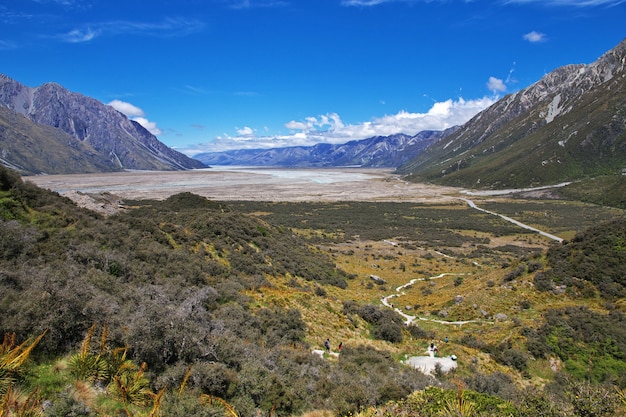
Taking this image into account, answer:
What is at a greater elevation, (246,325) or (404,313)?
(246,325)

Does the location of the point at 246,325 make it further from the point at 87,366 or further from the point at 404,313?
the point at 404,313

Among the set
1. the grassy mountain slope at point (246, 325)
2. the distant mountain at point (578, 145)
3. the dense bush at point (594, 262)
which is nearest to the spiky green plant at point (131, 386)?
the grassy mountain slope at point (246, 325)

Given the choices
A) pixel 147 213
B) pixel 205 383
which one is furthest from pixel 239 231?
pixel 205 383

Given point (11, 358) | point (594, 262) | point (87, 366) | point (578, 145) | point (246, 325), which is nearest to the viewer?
point (11, 358)

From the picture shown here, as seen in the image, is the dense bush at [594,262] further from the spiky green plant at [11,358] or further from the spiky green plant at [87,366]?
the spiky green plant at [11,358]

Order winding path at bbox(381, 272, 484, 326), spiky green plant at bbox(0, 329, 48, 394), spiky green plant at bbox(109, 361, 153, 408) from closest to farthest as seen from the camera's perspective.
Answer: spiky green plant at bbox(0, 329, 48, 394) < spiky green plant at bbox(109, 361, 153, 408) < winding path at bbox(381, 272, 484, 326)

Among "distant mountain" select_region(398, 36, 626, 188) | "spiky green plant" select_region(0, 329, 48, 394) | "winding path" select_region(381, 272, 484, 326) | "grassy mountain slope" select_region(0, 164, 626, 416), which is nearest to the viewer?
"spiky green plant" select_region(0, 329, 48, 394)

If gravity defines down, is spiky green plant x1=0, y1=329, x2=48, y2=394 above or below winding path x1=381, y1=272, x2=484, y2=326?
above

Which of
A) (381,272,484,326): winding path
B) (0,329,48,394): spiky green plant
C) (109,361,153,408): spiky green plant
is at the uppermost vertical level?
(0,329,48,394): spiky green plant

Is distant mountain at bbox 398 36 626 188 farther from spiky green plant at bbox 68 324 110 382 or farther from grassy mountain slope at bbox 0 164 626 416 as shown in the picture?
spiky green plant at bbox 68 324 110 382

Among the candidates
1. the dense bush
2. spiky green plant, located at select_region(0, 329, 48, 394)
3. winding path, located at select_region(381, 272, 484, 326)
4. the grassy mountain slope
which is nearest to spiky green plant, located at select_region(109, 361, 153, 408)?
the grassy mountain slope

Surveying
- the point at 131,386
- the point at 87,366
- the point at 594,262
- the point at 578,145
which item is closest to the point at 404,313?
the point at 594,262
